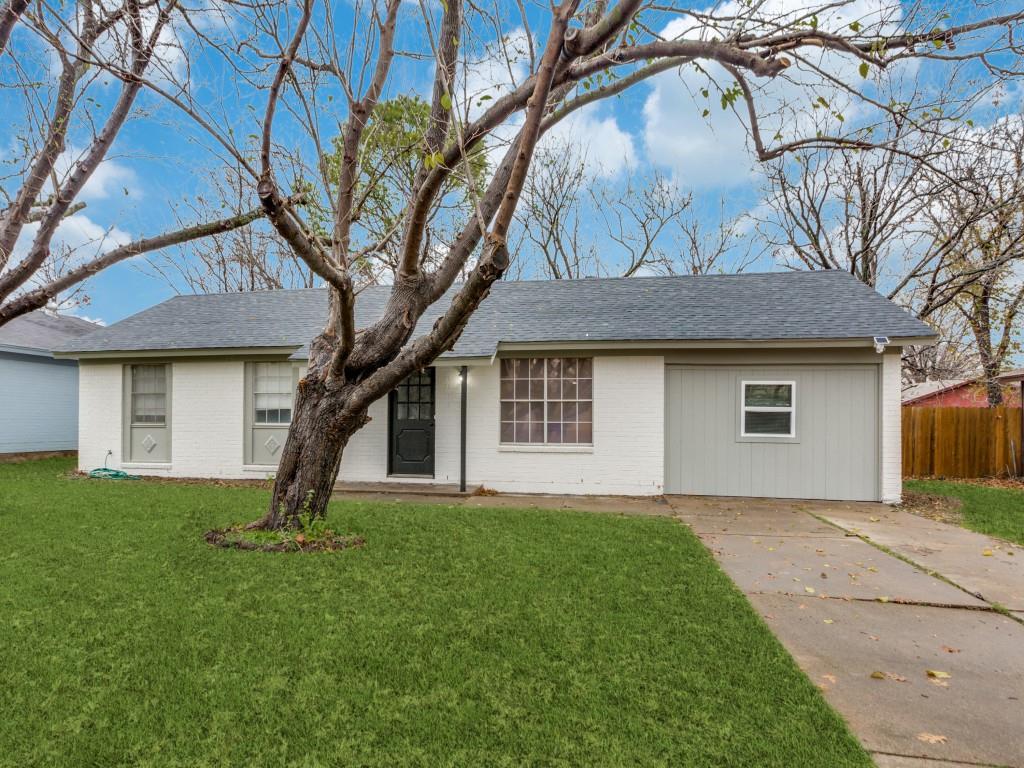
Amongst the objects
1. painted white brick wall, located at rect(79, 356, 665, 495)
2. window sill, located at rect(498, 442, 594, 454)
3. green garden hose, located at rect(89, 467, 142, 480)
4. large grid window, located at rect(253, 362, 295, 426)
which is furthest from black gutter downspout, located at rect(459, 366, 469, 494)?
green garden hose, located at rect(89, 467, 142, 480)

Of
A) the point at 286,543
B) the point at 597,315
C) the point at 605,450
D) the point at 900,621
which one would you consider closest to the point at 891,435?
the point at 605,450

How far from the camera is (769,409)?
28.6 feet

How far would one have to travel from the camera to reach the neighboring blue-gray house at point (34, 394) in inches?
529

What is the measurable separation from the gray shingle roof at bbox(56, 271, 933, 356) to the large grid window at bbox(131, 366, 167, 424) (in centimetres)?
61

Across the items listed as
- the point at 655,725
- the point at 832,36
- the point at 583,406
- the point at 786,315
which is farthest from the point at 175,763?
the point at 786,315

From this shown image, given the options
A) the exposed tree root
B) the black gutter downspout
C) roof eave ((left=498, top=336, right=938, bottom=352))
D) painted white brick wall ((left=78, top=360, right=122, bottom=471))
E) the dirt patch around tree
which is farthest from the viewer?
painted white brick wall ((left=78, top=360, right=122, bottom=471))

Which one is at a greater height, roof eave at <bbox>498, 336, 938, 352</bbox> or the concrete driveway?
roof eave at <bbox>498, 336, 938, 352</bbox>

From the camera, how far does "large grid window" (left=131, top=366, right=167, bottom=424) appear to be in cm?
1090

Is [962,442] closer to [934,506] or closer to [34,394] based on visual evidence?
[934,506]

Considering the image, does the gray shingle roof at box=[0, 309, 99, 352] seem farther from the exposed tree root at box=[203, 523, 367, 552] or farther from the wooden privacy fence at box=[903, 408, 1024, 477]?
the wooden privacy fence at box=[903, 408, 1024, 477]

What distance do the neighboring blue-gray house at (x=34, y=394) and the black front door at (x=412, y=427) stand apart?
375 inches

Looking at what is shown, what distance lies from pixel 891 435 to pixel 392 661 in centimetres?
827

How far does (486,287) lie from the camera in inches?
160

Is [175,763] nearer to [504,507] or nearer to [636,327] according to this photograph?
[504,507]
